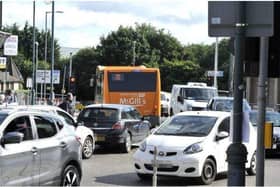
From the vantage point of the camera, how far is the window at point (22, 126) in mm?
9391

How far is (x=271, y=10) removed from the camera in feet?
24.5

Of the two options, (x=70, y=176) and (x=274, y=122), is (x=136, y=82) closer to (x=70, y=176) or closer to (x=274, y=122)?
(x=274, y=122)

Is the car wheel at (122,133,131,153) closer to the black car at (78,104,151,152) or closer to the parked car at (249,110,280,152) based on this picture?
the black car at (78,104,151,152)

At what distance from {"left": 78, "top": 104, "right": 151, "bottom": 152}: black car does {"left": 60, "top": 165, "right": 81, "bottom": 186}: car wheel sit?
861 centimetres

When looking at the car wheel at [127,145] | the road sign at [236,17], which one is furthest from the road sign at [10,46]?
the road sign at [236,17]

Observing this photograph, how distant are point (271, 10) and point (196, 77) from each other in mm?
82903

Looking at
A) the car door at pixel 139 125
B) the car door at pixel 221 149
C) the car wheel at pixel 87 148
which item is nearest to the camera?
the car door at pixel 221 149

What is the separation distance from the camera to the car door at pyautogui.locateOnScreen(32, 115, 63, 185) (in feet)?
31.5

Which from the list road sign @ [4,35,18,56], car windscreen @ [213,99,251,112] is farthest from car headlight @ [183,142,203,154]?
road sign @ [4,35,18,56]

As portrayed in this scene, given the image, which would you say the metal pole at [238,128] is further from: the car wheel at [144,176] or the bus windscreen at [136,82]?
the bus windscreen at [136,82]

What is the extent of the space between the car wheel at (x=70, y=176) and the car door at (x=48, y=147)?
8.6 inches

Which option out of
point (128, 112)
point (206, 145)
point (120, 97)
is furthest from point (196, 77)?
point (206, 145)

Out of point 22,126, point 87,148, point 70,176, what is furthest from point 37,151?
point 87,148

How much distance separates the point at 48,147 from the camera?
9.76m
